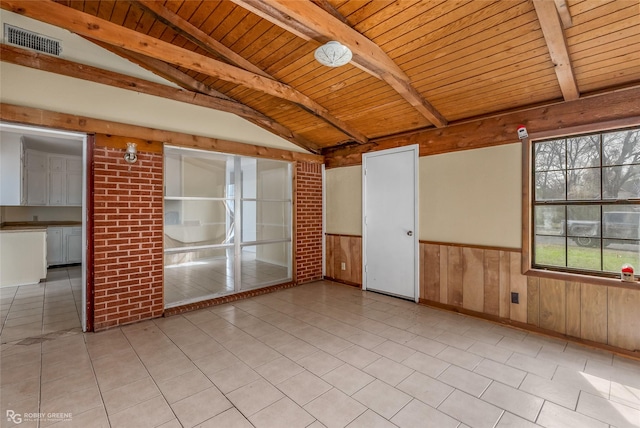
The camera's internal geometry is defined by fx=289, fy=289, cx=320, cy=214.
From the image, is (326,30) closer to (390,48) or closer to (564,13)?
(390,48)

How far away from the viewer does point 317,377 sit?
2303 mm

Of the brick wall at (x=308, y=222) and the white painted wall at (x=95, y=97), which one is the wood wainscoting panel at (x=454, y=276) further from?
the white painted wall at (x=95, y=97)

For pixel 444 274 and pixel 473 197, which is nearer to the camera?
pixel 473 197

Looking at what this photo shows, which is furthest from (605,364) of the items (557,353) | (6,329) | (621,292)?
(6,329)

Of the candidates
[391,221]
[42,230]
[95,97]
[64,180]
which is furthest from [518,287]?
[64,180]

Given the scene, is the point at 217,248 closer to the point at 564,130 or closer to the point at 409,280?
the point at 409,280

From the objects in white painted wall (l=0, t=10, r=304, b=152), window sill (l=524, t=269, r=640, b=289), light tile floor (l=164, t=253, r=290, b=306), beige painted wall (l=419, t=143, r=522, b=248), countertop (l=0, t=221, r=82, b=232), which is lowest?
light tile floor (l=164, t=253, r=290, b=306)

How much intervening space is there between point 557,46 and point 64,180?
8.64 m

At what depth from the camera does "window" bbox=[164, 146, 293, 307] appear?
3867mm

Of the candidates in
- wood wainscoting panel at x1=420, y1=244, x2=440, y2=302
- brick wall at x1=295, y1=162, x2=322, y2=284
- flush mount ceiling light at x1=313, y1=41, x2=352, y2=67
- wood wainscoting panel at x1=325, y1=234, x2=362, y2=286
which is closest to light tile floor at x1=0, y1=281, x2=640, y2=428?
wood wainscoting panel at x1=420, y1=244, x2=440, y2=302

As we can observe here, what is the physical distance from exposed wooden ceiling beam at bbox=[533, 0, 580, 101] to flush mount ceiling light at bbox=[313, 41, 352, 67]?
Result: 134 centimetres

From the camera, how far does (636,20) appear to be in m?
2.05

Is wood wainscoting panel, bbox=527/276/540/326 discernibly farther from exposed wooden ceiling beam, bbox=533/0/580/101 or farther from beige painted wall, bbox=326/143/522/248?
exposed wooden ceiling beam, bbox=533/0/580/101

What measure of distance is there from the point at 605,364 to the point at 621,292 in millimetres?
664
